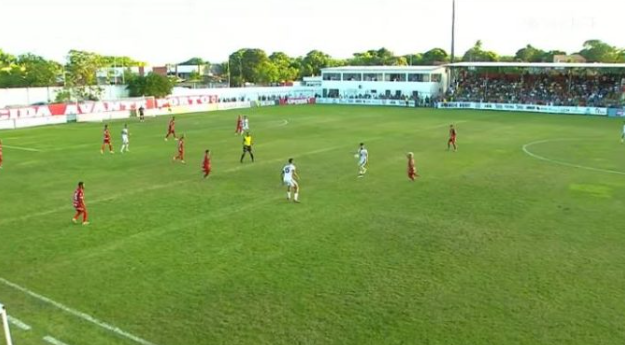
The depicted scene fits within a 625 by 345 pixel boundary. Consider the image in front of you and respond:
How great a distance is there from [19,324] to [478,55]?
142720 millimetres

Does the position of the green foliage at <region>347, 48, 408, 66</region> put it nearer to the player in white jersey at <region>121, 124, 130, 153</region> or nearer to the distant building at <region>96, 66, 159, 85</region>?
the distant building at <region>96, 66, 159, 85</region>

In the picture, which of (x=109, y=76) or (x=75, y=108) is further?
(x=109, y=76)

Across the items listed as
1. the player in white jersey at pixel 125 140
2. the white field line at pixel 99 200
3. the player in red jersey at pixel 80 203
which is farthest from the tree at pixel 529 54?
the player in red jersey at pixel 80 203

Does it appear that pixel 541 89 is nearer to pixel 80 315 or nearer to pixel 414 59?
pixel 80 315

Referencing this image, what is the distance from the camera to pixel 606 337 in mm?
9273

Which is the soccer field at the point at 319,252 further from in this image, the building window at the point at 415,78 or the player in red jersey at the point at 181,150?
the building window at the point at 415,78

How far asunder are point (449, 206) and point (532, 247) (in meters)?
4.48

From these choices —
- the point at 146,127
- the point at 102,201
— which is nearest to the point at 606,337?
the point at 102,201

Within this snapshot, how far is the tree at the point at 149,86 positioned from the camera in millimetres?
65312

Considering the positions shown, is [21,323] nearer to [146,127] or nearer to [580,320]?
[580,320]

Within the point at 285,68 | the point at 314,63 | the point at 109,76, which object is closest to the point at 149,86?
the point at 109,76

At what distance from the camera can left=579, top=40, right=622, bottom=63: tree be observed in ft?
416

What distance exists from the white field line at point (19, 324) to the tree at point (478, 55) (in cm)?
13667

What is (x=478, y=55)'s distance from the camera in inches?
5527
